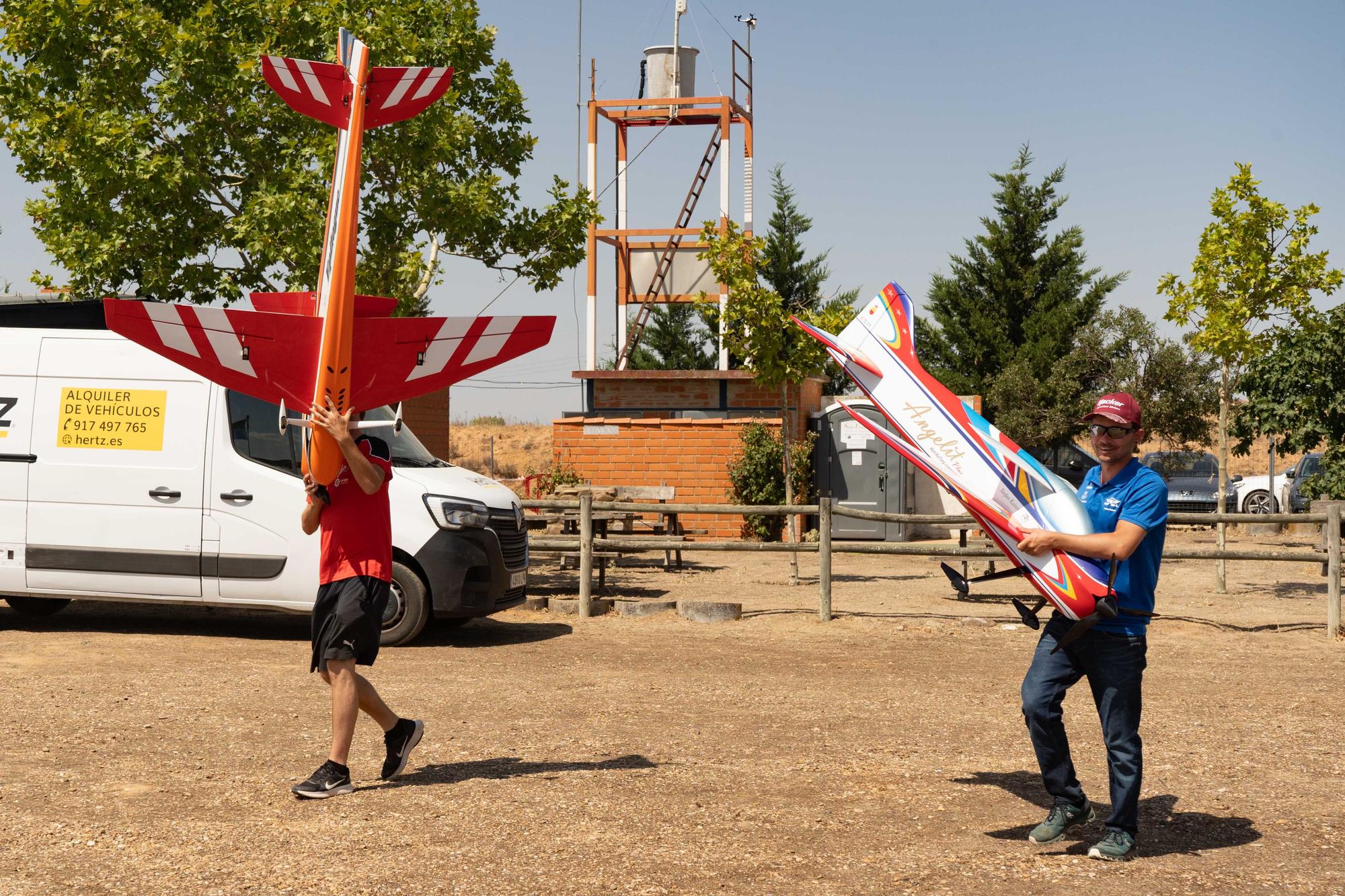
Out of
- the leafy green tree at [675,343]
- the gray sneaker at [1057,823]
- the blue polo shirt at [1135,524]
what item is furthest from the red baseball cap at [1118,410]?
the leafy green tree at [675,343]

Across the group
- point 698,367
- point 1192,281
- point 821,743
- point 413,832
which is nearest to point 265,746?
point 413,832

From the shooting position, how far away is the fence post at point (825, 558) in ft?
38.6

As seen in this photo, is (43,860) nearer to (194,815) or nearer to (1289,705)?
(194,815)

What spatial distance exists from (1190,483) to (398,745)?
25875 mm

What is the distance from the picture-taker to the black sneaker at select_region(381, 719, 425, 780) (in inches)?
232

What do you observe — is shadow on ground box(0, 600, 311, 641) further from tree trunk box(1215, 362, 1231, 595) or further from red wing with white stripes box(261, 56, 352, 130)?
tree trunk box(1215, 362, 1231, 595)

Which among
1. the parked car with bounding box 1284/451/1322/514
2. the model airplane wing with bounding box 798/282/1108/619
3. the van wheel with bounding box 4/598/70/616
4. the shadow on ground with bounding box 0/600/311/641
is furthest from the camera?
the parked car with bounding box 1284/451/1322/514

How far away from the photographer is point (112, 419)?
10.1m

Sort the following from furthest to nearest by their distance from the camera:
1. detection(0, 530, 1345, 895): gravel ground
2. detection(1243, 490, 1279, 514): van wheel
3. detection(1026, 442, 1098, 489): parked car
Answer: detection(1243, 490, 1279, 514): van wheel
detection(1026, 442, 1098, 489): parked car
detection(0, 530, 1345, 895): gravel ground

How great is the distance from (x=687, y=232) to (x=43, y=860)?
18.5 m

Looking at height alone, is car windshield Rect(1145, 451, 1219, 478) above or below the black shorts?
above

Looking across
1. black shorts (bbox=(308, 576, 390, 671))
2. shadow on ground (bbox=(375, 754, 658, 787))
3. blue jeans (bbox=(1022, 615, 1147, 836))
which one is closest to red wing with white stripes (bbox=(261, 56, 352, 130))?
black shorts (bbox=(308, 576, 390, 671))

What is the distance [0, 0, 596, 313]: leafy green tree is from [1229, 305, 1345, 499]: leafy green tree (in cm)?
973

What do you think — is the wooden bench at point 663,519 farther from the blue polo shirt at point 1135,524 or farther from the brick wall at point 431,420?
the blue polo shirt at point 1135,524
